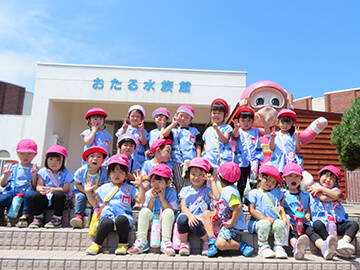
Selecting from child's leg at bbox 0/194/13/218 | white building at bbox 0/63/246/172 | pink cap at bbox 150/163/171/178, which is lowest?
child's leg at bbox 0/194/13/218

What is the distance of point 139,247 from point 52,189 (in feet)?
5.23

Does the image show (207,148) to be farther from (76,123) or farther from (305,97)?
(305,97)

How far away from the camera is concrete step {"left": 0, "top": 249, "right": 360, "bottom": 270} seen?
3.05 metres

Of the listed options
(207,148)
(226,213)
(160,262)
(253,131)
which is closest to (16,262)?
(160,262)

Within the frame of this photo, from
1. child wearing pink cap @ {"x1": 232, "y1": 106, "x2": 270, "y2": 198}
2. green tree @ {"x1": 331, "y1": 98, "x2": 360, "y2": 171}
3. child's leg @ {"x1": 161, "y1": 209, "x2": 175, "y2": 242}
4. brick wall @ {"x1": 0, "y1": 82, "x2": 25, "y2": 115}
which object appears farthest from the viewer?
brick wall @ {"x1": 0, "y1": 82, "x2": 25, "y2": 115}

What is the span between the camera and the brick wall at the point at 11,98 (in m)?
25.6

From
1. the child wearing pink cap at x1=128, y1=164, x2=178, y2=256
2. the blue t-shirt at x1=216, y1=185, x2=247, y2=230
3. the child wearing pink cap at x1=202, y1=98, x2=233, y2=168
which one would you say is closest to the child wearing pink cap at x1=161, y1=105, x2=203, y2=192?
the child wearing pink cap at x1=202, y1=98, x2=233, y2=168

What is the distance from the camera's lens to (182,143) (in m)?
4.51

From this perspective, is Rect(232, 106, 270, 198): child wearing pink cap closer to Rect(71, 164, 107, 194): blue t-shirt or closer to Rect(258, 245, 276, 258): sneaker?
Rect(258, 245, 276, 258): sneaker

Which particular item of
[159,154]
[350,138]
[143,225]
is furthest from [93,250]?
[350,138]

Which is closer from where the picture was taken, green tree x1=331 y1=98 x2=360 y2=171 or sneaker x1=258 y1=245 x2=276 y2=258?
sneaker x1=258 y1=245 x2=276 y2=258

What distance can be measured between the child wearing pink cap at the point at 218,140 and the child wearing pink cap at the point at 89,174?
1565 millimetres

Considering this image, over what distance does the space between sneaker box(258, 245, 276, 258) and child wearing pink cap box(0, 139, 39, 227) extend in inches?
124

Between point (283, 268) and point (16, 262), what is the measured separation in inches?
116
